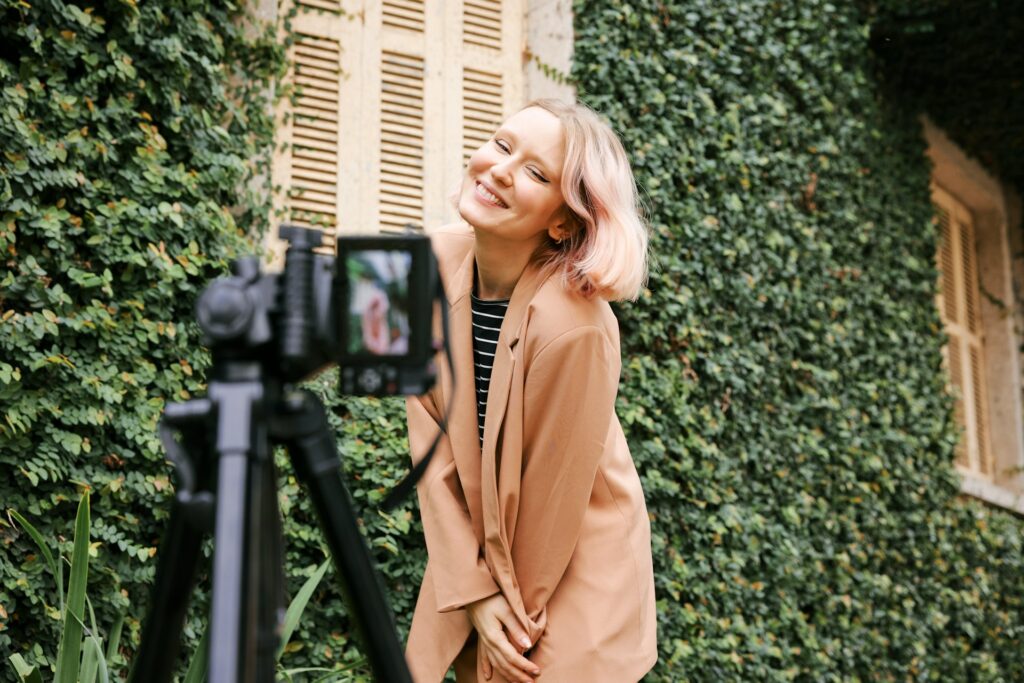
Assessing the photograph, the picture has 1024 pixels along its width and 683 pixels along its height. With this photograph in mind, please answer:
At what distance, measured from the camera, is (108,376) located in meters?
2.79

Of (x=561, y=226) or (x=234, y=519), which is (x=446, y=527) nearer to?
(x=561, y=226)

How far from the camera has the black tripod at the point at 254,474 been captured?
3.57ft

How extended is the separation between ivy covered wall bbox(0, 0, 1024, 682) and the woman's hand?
1.15 m

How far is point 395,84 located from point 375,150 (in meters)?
0.28

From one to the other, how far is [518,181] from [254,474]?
1088 millimetres

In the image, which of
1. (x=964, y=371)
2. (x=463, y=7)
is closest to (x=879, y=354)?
(x=964, y=371)

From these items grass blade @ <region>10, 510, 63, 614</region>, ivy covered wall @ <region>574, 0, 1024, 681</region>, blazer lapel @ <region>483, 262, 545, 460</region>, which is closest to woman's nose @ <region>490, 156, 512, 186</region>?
blazer lapel @ <region>483, 262, 545, 460</region>

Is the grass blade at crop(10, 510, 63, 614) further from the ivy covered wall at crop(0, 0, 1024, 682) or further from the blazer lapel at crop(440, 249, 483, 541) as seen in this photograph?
the blazer lapel at crop(440, 249, 483, 541)

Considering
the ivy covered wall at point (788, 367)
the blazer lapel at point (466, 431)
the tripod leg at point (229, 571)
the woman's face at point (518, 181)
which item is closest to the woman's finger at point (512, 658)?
the blazer lapel at point (466, 431)

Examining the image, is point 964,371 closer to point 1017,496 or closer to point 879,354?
point 1017,496

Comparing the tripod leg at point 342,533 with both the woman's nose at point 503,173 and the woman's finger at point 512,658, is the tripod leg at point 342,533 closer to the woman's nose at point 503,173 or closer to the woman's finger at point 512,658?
the woman's finger at point 512,658

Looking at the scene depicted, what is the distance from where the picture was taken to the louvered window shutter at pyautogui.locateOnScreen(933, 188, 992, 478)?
267 inches

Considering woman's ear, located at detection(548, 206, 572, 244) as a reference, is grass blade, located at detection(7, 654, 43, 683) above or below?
below

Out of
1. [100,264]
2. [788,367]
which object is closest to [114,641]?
[100,264]
